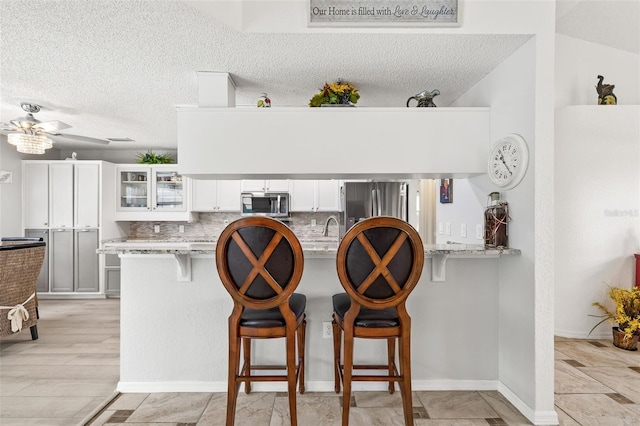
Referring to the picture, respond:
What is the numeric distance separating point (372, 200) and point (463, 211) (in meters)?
1.43

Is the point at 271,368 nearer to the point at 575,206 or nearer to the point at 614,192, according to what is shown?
the point at 575,206

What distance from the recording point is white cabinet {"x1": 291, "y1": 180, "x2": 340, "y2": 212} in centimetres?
534

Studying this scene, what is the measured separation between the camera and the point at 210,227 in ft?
19.1

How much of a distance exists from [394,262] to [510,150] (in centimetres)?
120

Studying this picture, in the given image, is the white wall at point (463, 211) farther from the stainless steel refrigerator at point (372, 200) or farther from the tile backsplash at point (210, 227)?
the tile backsplash at point (210, 227)

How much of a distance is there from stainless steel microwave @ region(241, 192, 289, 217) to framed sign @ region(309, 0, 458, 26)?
3313mm

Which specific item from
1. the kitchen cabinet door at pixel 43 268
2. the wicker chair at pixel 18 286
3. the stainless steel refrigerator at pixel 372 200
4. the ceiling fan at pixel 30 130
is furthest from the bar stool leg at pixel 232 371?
the kitchen cabinet door at pixel 43 268

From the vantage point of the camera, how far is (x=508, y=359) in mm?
2389

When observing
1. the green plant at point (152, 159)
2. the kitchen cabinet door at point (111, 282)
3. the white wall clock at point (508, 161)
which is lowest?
the kitchen cabinet door at point (111, 282)

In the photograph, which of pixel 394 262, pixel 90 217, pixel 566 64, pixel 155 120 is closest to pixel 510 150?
pixel 394 262

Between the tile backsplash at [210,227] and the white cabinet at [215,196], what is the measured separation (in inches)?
12.1

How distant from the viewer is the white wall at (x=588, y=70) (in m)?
3.79

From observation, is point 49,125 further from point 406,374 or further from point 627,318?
point 627,318

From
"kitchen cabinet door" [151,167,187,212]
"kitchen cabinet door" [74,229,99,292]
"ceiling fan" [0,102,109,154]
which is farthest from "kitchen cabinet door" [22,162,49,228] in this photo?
"ceiling fan" [0,102,109,154]
